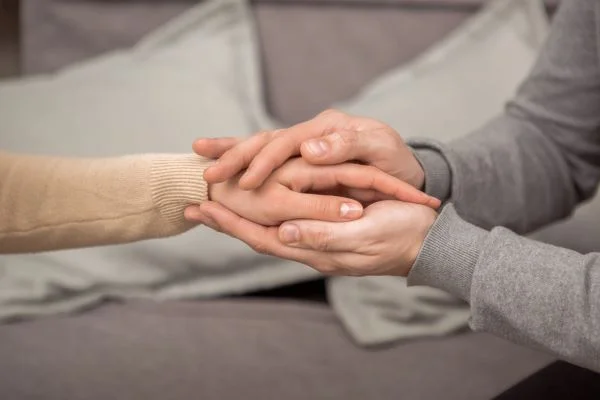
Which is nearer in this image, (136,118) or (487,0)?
(136,118)

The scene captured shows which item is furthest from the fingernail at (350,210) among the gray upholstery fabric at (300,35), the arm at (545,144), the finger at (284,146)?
the gray upholstery fabric at (300,35)

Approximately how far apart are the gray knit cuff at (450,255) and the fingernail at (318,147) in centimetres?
16

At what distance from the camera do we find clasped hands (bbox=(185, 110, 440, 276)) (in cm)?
85

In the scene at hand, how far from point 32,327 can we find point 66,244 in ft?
0.78

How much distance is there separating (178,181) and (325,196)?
20 cm

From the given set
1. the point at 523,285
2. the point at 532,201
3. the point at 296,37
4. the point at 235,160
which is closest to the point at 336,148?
the point at 235,160

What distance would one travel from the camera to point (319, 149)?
0.90m

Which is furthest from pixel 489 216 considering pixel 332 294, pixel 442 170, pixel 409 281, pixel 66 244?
pixel 66 244

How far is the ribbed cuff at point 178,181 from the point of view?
0.95 m

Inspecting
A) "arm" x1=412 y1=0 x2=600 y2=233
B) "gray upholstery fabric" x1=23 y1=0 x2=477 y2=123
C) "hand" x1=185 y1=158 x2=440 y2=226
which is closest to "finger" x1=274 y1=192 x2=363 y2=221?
"hand" x1=185 y1=158 x2=440 y2=226

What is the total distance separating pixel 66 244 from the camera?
102 centimetres

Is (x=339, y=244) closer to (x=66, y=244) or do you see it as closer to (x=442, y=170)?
(x=442, y=170)

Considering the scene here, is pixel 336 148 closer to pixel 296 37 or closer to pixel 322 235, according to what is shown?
pixel 322 235

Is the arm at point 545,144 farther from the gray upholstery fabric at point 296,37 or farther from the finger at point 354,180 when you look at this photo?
the gray upholstery fabric at point 296,37
